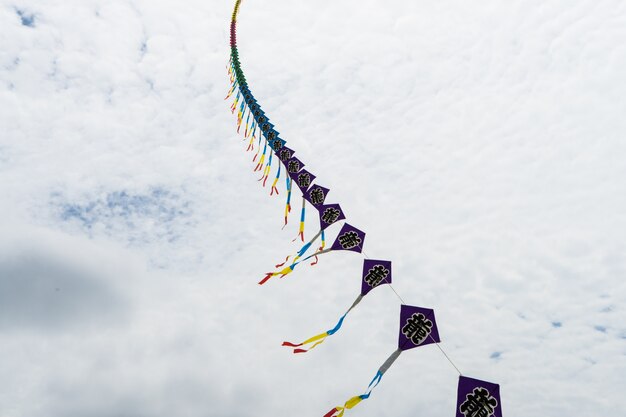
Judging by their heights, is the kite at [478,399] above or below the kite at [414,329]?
below

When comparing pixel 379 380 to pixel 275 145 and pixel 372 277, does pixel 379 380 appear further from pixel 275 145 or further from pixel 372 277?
pixel 275 145

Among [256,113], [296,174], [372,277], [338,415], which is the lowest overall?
[338,415]

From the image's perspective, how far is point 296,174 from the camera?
75.6 feet

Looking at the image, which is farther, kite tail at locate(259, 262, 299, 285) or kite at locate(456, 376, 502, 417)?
kite tail at locate(259, 262, 299, 285)

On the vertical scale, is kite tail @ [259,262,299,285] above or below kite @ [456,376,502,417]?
above

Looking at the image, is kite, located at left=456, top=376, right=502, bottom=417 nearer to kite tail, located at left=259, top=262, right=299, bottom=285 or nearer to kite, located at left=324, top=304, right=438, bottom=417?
kite, located at left=324, top=304, right=438, bottom=417

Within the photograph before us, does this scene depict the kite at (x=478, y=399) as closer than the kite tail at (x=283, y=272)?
Yes

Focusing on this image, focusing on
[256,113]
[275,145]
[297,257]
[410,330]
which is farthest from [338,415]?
[256,113]

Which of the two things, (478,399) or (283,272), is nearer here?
(478,399)

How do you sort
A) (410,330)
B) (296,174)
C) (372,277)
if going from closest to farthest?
1. (410,330)
2. (372,277)
3. (296,174)

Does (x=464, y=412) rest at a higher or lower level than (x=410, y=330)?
lower

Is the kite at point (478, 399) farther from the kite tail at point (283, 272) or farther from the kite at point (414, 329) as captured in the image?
the kite tail at point (283, 272)

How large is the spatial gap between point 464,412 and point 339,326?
4.54 meters

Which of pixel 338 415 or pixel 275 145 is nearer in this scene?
pixel 338 415
